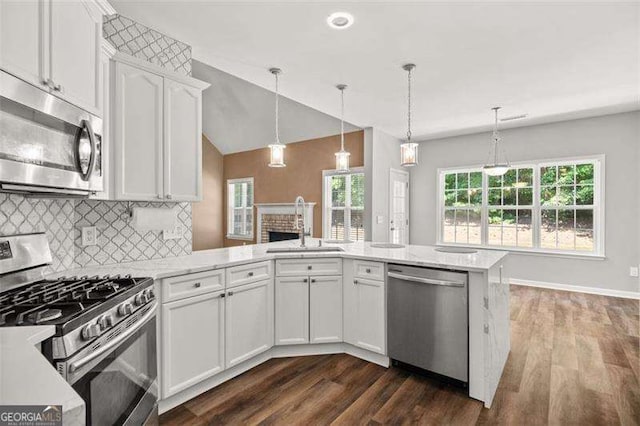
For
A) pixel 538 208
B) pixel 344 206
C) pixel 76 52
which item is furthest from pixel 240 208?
pixel 76 52

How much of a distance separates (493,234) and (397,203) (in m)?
1.76

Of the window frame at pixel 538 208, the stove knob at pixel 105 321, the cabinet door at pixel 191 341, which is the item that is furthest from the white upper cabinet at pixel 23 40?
the window frame at pixel 538 208

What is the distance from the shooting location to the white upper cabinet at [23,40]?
1.27 m

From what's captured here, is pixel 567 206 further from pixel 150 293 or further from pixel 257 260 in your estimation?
pixel 150 293

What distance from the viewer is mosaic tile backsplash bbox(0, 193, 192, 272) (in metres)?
1.78

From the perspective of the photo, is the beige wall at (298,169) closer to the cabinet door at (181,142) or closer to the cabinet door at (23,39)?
the cabinet door at (181,142)

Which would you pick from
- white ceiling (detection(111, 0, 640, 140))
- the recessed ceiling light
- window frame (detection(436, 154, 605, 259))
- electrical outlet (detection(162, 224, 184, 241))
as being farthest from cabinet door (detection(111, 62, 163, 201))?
window frame (detection(436, 154, 605, 259))

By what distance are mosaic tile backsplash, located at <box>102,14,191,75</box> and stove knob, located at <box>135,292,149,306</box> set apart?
192 centimetres

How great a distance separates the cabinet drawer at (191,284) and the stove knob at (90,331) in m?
0.74

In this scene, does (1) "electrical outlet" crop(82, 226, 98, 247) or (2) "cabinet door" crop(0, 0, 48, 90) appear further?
(1) "electrical outlet" crop(82, 226, 98, 247)

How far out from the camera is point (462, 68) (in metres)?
3.27

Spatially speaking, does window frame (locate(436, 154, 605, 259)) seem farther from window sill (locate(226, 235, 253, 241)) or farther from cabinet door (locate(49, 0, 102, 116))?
cabinet door (locate(49, 0, 102, 116))

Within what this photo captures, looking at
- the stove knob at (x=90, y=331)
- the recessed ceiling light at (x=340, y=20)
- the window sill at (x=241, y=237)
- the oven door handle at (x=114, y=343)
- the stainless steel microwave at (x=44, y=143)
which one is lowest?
the window sill at (x=241, y=237)

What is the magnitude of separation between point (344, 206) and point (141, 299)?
4.67 m
